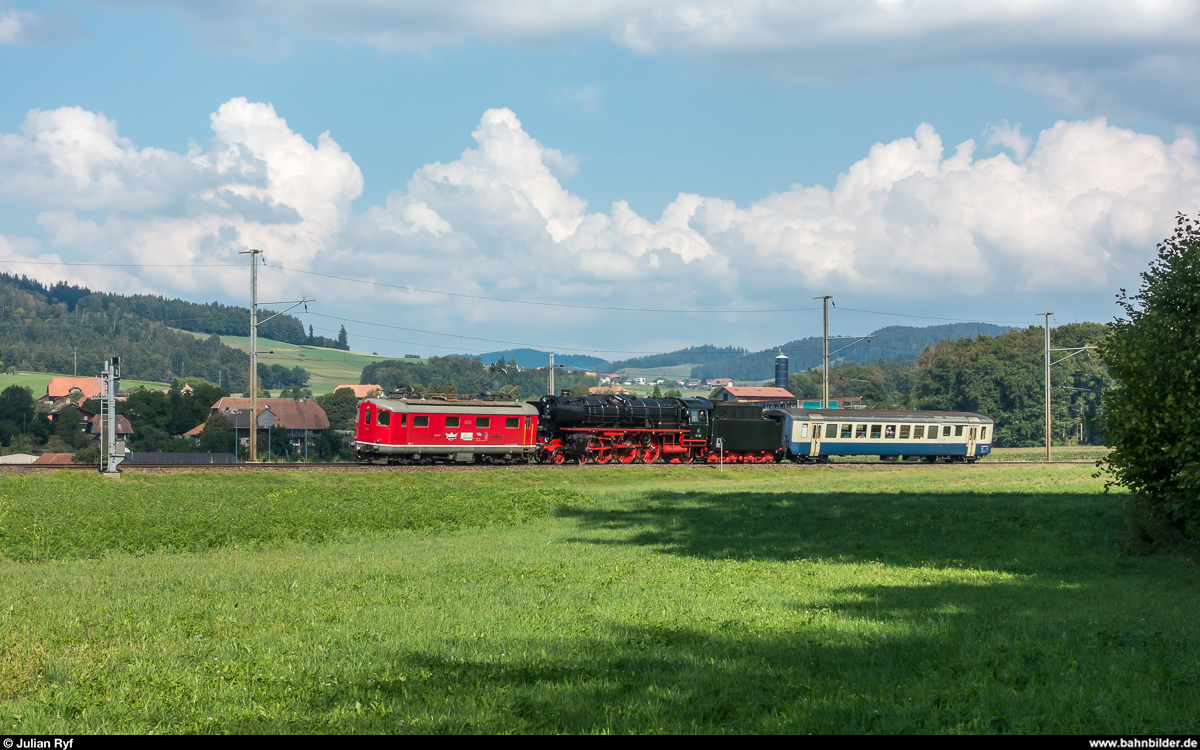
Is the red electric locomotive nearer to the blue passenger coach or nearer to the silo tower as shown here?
the blue passenger coach

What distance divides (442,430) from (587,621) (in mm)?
33618

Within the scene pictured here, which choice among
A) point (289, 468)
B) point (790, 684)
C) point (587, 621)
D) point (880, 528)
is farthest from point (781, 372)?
point (790, 684)

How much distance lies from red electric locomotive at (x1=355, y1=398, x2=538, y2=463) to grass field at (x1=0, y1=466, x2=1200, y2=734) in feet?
53.6

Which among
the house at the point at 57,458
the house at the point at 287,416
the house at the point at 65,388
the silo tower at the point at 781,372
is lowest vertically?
the house at the point at 57,458

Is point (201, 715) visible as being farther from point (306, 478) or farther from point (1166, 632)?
point (306, 478)

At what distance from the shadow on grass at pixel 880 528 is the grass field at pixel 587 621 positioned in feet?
0.51

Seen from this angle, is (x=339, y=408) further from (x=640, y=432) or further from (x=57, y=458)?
(x=640, y=432)

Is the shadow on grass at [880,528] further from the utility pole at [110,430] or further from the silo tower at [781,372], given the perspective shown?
the silo tower at [781,372]

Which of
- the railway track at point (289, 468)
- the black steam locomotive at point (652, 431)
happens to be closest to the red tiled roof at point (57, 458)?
the railway track at point (289, 468)

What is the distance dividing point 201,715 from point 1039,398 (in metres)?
120

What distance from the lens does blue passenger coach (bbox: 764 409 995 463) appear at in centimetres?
5669

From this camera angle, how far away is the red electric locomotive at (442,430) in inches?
1725

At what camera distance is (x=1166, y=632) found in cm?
1112
